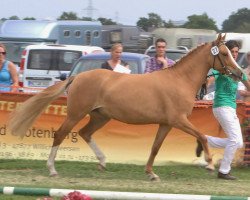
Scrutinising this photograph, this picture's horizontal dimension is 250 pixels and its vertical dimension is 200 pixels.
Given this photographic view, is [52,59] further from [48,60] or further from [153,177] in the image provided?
[153,177]

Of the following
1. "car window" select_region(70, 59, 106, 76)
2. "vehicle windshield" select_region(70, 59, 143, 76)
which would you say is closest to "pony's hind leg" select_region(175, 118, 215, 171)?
"vehicle windshield" select_region(70, 59, 143, 76)

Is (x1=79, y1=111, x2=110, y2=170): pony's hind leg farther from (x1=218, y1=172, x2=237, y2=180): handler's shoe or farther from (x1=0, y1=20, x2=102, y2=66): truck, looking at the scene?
(x1=0, y1=20, x2=102, y2=66): truck

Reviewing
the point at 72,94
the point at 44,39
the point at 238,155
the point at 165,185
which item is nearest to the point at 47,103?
the point at 72,94

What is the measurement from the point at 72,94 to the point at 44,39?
18181 millimetres

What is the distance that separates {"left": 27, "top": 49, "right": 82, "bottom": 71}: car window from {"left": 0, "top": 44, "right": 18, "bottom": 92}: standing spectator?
10.1 metres

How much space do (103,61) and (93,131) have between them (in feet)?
19.2

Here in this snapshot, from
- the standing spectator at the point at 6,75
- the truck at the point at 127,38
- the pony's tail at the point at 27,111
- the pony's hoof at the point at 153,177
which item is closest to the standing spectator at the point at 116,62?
the pony's tail at the point at 27,111

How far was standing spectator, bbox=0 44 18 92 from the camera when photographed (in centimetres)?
1319

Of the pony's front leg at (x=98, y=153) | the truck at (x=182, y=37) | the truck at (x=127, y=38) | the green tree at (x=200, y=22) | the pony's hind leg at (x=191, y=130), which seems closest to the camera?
the pony's hind leg at (x=191, y=130)

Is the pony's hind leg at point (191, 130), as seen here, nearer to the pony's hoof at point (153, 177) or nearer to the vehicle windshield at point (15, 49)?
the pony's hoof at point (153, 177)

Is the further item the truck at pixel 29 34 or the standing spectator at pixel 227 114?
the truck at pixel 29 34

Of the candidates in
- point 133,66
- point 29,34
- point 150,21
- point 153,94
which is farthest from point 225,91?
point 150,21

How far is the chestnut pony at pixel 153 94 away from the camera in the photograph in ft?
35.7

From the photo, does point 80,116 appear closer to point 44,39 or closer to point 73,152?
point 73,152
